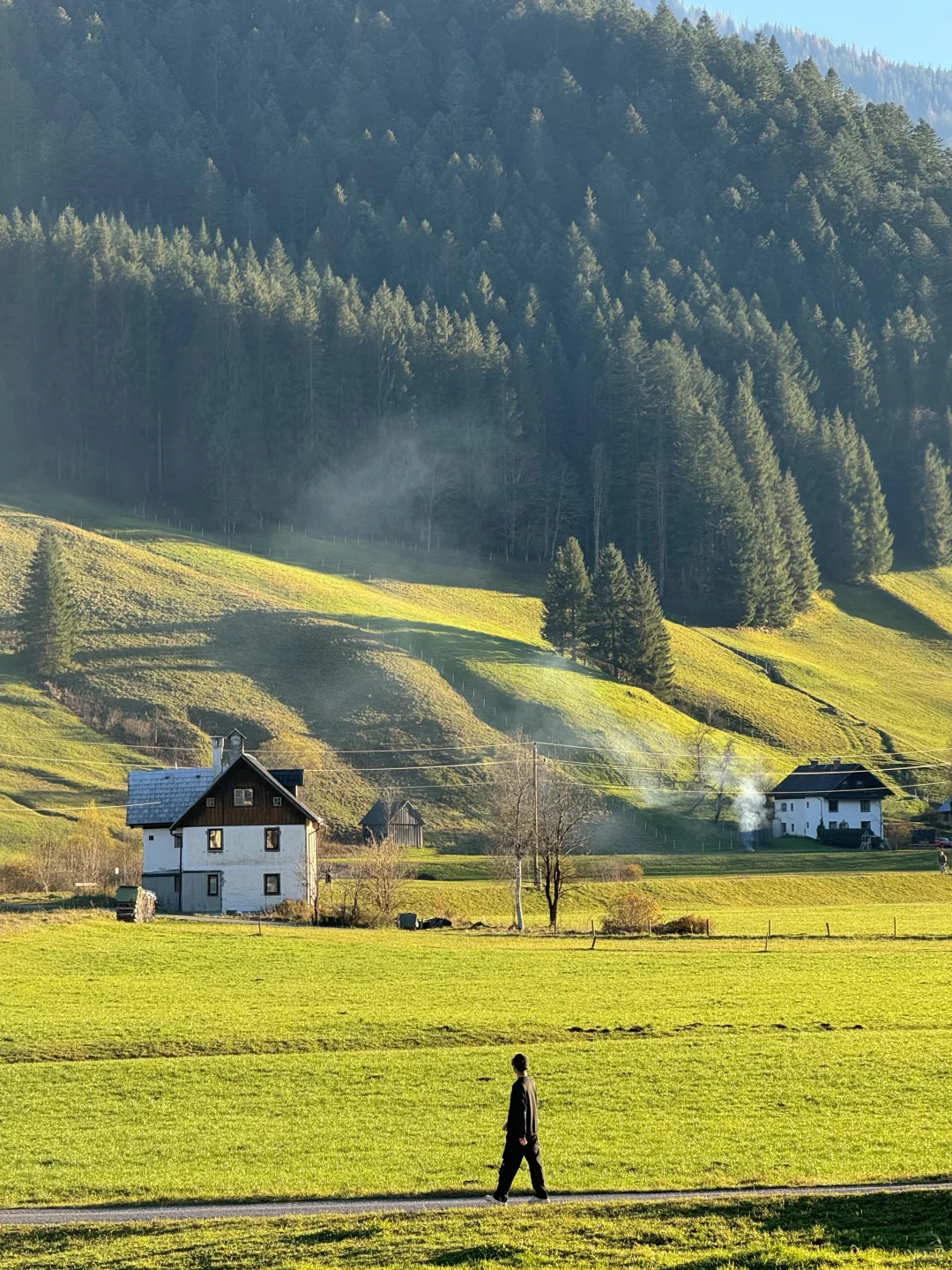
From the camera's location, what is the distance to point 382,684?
11625 centimetres

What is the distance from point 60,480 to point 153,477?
10301 mm

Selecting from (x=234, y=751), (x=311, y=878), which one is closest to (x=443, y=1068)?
(x=311, y=878)

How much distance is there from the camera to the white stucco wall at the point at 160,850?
77.1m

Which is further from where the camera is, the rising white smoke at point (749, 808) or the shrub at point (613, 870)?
the rising white smoke at point (749, 808)

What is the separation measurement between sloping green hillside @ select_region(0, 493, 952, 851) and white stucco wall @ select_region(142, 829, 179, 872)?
32.1 ft

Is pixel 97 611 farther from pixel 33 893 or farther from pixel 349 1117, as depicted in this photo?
pixel 349 1117

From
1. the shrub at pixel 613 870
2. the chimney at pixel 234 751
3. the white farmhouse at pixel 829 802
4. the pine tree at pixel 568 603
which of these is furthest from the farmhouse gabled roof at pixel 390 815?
the pine tree at pixel 568 603

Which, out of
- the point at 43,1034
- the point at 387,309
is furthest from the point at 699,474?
the point at 43,1034

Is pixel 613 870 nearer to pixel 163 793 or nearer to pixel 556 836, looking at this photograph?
pixel 556 836

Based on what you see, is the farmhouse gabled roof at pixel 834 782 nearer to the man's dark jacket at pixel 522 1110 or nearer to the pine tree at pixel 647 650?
the pine tree at pixel 647 650

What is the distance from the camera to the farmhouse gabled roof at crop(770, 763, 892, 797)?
110 metres

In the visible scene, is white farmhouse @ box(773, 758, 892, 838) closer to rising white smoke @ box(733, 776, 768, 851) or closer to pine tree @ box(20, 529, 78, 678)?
rising white smoke @ box(733, 776, 768, 851)

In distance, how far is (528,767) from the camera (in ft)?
309

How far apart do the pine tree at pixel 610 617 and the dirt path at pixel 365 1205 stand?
108687mm
